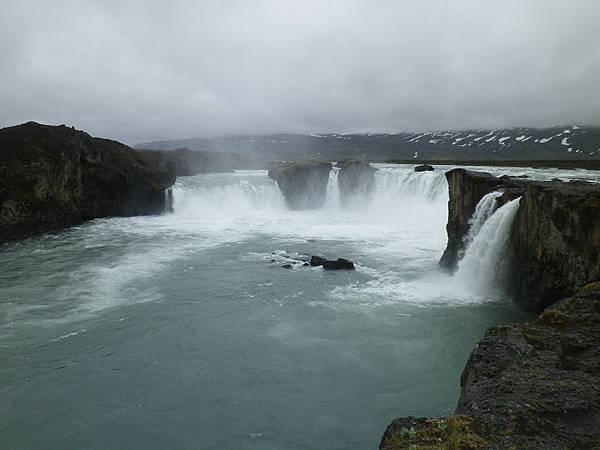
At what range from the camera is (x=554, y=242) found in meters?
14.2

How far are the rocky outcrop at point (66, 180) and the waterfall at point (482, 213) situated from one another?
28.7 m

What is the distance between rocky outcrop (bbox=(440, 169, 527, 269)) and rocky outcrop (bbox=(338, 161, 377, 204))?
23.7m

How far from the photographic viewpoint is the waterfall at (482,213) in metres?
19.1

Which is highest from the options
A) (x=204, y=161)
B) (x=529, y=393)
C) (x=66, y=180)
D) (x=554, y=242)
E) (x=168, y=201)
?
(x=204, y=161)

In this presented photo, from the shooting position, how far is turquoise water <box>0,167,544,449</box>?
10031 mm

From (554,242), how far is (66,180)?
35.2m

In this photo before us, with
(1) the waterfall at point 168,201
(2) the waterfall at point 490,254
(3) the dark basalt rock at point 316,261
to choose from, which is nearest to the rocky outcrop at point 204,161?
(1) the waterfall at point 168,201

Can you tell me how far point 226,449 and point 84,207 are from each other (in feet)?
117

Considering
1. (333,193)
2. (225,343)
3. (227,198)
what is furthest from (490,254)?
(227,198)

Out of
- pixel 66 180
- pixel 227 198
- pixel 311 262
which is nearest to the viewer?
pixel 311 262

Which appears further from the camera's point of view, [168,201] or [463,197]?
[168,201]

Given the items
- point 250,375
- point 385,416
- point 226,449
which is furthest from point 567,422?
point 250,375

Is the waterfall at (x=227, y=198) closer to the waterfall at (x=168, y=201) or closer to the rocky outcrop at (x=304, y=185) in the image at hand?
the waterfall at (x=168, y=201)

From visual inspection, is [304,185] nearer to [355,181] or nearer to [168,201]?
[355,181]
